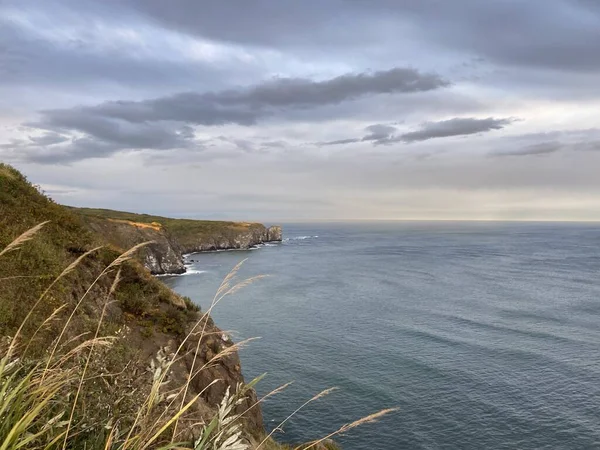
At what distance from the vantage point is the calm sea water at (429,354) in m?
32.7

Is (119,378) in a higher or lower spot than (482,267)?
higher

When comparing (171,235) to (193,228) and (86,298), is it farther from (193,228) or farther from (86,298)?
(86,298)

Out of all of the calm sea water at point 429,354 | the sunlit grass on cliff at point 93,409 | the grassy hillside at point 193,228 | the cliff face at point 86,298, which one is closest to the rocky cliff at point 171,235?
the grassy hillside at point 193,228

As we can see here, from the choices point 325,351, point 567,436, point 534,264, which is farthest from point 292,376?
point 534,264

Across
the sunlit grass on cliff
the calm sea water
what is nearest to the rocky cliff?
the calm sea water

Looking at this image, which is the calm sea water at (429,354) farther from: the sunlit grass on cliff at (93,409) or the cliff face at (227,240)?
the cliff face at (227,240)


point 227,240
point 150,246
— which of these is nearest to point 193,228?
point 227,240

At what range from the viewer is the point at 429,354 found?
1879 inches

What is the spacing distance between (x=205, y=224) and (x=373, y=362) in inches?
5654

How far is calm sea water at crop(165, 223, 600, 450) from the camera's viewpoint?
1288 inches

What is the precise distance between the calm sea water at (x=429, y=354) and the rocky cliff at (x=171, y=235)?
11.9 meters

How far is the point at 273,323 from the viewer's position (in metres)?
58.6

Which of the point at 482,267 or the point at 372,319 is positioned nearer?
the point at 372,319

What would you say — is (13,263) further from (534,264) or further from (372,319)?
(534,264)
